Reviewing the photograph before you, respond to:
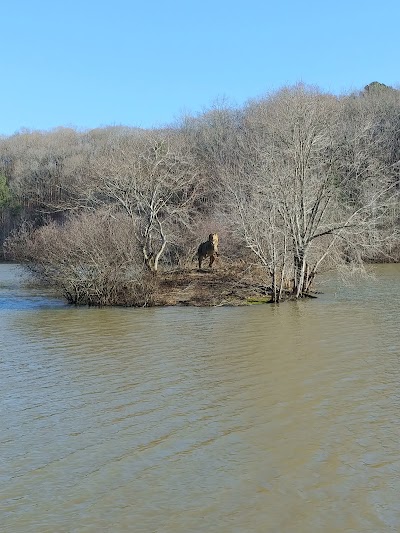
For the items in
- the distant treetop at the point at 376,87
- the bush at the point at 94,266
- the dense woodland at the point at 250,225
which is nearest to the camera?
the bush at the point at 94,266

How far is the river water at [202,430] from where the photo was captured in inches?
238

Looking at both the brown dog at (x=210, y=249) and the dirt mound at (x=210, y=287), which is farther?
the brown dog at (x=210, y=249)

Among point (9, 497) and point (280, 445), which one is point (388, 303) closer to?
point (280, 445)

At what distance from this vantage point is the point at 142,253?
2516 centimetres

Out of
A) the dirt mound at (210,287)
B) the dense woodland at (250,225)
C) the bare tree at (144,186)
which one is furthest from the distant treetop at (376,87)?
the dirt mound at (210,287)

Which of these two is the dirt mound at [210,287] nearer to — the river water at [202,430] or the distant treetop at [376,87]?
the river water at [202,430]

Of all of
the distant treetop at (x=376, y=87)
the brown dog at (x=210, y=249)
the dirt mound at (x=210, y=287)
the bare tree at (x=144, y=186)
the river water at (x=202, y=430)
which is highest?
the distant treetop at (x=376, y=87)

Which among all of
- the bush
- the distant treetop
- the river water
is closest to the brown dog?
the bush

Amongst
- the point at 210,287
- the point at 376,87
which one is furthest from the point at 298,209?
the point at 376,87

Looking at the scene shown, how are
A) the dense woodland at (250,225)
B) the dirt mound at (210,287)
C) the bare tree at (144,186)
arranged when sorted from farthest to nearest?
the bare tree at (144,186), the dirt mound at (210,287), the dense woodland at (250,225)

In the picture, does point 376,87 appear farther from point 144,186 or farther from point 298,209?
point 298,209

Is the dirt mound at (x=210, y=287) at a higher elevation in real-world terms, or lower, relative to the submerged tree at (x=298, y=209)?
lower

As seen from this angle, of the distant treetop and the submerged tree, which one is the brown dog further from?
the distant treetop

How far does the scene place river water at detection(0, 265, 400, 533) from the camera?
605cm
